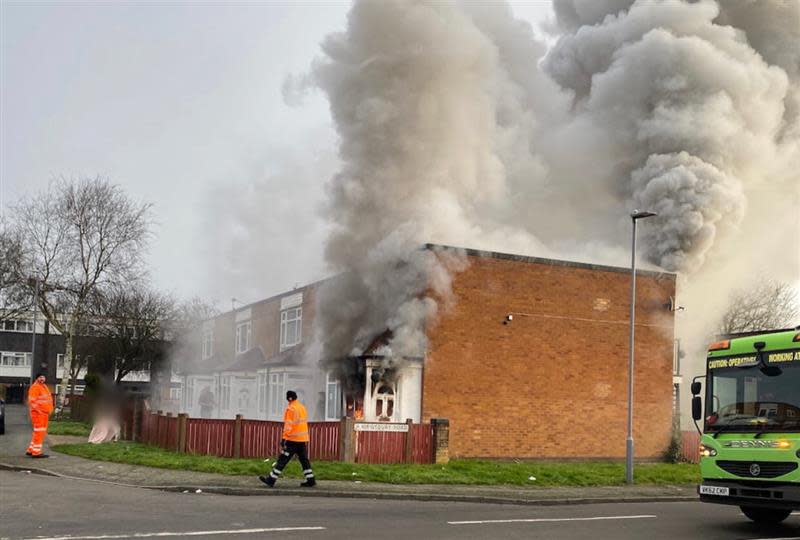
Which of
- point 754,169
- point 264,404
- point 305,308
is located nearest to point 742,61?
point 754,169

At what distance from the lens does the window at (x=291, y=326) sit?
34.0 metres

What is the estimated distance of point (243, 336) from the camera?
135 feet

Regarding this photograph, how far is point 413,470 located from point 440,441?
2152mm

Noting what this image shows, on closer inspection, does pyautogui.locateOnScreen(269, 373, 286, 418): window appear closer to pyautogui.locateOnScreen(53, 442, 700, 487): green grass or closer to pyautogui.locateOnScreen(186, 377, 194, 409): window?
pyautogui.locateOnScreen(186, 377, 194, 409): window

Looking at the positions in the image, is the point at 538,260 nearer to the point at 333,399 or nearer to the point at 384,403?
the point at 384,403

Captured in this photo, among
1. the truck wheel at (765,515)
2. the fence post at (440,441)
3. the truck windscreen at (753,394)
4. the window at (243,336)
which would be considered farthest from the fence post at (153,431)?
the window at (243,336)

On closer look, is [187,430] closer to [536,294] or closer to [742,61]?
[536,294]

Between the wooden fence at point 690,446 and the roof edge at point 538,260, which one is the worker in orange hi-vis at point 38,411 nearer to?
the roof edge at point 538,260

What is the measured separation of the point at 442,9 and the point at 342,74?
315 centimetres

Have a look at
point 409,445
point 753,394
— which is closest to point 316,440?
point 409,445

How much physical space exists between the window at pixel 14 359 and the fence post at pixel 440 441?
209 feet

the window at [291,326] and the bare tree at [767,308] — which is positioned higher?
the bare tree at [767,308]

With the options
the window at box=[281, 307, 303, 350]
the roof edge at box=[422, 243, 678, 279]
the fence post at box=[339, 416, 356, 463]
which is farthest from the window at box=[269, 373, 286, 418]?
the fence post at box=[339, 416, 356, 463]

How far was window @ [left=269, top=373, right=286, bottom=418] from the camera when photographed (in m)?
32.5
